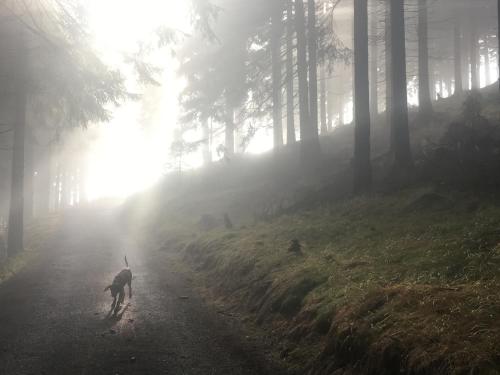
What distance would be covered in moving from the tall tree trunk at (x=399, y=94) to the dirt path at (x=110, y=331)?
865 centimetres

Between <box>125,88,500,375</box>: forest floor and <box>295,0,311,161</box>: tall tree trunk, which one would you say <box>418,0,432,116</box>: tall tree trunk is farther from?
<box>295,0,311,161</box>: tall tree trunk

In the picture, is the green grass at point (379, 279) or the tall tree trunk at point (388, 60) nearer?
the green grass at point (379, 279)

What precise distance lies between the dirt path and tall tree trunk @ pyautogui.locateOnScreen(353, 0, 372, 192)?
741 cm

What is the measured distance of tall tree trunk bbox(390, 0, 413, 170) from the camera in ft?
47.0

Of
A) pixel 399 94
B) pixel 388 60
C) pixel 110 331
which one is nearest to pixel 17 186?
pixel 110 331

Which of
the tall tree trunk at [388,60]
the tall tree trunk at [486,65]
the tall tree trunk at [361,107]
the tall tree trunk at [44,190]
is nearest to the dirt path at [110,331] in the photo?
the tall tree trunk at [361,107]

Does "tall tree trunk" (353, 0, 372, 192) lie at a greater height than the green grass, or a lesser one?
greater

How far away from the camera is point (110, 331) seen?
8.17 m

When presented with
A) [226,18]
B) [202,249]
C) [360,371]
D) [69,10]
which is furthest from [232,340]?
[226,18]

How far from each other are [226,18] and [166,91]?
15447 millimetres

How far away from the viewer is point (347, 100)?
4797 cm

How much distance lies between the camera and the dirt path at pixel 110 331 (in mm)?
6605

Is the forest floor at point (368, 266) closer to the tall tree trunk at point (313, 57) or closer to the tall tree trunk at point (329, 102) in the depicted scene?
the tall tree trunk at point (313, 57)

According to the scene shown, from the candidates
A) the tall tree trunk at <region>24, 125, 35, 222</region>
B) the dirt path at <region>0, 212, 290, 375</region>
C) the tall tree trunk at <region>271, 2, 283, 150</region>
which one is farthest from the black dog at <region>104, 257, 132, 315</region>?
the tall tree trunk at <region>24, 125, 35, 222</region>
